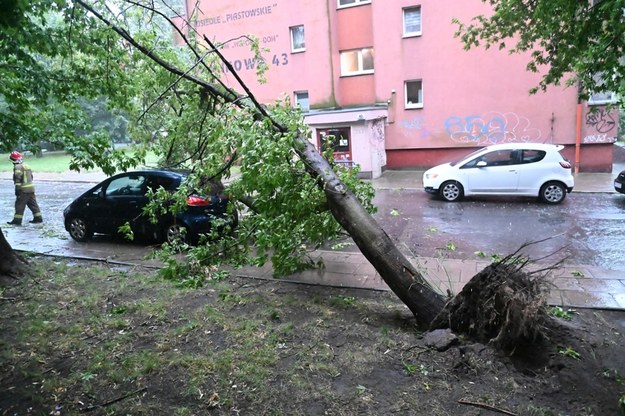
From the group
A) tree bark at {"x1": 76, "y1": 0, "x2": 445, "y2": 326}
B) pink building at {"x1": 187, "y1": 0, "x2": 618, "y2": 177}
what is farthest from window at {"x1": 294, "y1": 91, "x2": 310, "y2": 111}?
tree bark at {"x1": 76, "y1": 0, "x2": 445, "y2": 326}

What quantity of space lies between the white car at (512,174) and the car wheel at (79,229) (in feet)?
30.6

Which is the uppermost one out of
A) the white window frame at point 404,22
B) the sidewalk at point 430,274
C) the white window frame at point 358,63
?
the white window frame at point 404,22

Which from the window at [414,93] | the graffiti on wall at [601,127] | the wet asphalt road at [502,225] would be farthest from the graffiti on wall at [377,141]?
the graffiti on wall at [601,127]

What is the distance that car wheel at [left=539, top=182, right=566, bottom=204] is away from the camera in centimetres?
1190

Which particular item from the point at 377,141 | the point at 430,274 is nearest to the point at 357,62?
the point at 377,141

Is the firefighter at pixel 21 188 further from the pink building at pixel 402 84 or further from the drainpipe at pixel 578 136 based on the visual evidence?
the drainpipe at pixel 578 136

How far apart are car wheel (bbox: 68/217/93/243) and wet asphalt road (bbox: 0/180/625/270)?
0.73 ft

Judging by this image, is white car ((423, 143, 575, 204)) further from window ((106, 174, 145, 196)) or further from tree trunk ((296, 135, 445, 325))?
tree trunk ((296, 135, 445, 325))

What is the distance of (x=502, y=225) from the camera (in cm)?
998

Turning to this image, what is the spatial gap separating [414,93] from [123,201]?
13.5 m

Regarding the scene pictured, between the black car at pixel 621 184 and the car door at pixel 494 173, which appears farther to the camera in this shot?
the car door at pixel 494 173

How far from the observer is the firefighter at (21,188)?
11.6 meters

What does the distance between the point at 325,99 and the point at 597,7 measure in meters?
15.9

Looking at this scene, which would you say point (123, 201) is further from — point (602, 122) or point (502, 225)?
point (602, 122)
